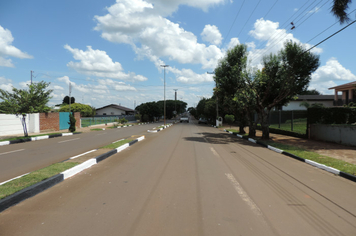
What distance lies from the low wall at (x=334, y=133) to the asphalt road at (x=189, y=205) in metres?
6.78

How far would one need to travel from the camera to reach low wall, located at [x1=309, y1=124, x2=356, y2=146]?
1185 cm

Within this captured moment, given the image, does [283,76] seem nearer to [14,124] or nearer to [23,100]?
[23,100]

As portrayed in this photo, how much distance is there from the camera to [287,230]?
3.35 meters

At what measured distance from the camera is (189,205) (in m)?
4.20

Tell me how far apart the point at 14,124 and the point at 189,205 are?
926 inches

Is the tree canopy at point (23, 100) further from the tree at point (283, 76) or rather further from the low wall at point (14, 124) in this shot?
the tree at point (283, 76)

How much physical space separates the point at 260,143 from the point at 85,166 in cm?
1112

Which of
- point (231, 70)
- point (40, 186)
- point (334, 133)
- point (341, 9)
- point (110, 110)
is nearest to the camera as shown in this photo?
point (40, 186)

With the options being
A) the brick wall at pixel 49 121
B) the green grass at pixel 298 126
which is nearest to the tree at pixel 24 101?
the brick wall at pixel 49 121

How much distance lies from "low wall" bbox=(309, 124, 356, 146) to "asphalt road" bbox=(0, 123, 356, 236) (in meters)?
6.78

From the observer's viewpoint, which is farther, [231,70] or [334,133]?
[231,70]

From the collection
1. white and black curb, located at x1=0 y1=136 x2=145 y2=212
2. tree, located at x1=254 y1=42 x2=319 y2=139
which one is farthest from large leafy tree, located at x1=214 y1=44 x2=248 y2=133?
white and black curb, located at x1=0 y1=136 x2=145 y2=212

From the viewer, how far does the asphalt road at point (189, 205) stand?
3369 mm

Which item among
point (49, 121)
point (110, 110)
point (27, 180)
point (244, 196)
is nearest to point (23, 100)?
point (49, 121)
